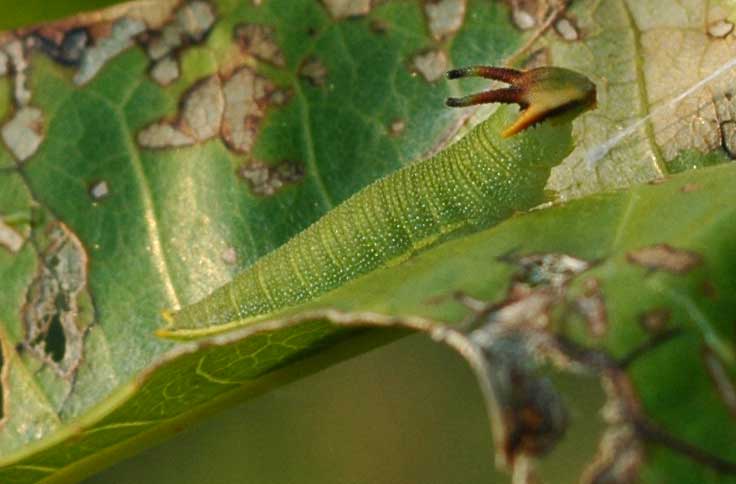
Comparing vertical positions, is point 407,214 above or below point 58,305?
above

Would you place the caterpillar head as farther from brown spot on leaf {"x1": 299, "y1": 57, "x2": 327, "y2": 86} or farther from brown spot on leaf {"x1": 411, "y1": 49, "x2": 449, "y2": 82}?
brown spot on leaf {"x1": 299, "y1": 57, "x2": 327, "y2": 86}

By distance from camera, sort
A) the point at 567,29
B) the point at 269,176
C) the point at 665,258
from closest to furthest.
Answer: the point at 665,258
the point at 567,29
the point at 269,176

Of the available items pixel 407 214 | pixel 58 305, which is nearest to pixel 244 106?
pixel 407 214

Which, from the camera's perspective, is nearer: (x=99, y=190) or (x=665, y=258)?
(x=665, y=258)

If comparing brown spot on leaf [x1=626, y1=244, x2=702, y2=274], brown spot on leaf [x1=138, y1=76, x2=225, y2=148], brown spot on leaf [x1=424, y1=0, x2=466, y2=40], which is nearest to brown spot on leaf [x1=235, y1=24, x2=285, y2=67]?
brown spot on leaf [x1=138, y1=76, x2=225, y2=148]

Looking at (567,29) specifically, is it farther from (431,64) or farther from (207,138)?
(207,138)

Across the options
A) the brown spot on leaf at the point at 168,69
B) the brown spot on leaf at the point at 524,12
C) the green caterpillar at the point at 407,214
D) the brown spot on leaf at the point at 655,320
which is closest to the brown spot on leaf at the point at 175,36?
the brown spot on leaf at the point at 168,69

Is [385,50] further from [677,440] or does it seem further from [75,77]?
[677,440]
